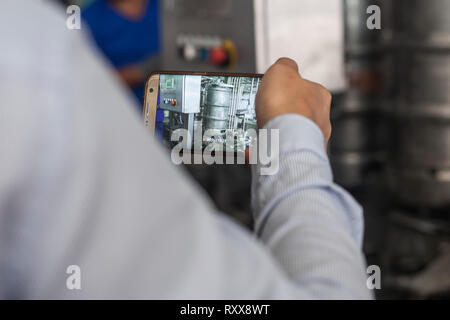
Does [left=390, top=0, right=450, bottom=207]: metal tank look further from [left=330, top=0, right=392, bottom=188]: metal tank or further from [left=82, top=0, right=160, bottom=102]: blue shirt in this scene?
[left=82, top=0, right=160, bottom=102]: blue shirt

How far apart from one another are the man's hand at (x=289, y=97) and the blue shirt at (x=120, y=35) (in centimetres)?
142

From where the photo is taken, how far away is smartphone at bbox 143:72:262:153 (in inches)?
24.1

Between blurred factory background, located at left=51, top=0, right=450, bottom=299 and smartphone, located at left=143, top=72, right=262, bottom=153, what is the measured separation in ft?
2.96

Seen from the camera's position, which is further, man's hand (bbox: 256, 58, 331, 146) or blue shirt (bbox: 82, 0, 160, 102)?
blue shirt (bbox: 82, 0, 160, 102)

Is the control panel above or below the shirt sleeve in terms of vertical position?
above

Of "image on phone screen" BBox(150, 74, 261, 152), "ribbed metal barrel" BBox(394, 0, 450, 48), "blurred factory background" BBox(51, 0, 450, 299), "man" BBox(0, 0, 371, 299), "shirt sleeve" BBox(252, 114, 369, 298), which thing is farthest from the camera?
"ribbed metal barrel" BBox(394, 0, 450, 48)

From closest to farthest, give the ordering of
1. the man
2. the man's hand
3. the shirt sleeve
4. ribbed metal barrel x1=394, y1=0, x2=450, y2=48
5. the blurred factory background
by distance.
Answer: the man
the shirt sleeve
the man's hand
the blurred factory background
ribbed metal barrel x1=394, y1=0, x2=450, y2=48

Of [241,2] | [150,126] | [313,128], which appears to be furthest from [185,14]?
[313,128]

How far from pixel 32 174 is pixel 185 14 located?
1.62 m

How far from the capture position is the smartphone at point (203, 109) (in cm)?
61

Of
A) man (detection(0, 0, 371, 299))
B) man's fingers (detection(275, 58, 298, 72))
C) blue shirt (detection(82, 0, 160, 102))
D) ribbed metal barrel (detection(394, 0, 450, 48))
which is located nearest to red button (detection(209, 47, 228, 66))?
blue shirt (detection(82, 0, 160, 102))

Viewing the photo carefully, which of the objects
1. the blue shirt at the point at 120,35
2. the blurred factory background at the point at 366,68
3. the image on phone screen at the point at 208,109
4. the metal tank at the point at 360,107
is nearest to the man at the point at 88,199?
the image on phone screen at the point at 208,109

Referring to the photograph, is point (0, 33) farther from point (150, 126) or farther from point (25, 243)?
point (150, 126)

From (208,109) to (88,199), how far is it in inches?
14.9
